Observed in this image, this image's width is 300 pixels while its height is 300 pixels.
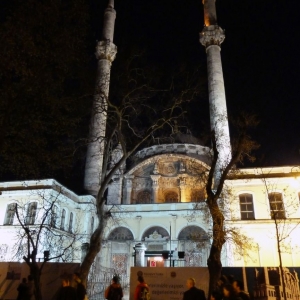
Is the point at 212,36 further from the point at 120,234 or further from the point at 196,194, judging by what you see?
the point at 120,234

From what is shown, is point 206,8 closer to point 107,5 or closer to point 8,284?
point 107,5

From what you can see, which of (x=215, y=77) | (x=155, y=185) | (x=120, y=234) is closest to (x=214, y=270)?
(x=120, y=234)

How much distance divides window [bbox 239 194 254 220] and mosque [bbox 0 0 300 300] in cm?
8

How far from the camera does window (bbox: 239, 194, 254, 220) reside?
Result: 2694 cm

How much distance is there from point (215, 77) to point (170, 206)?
48.3ft

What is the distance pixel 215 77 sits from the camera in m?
36.0

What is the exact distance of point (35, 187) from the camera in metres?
28.9

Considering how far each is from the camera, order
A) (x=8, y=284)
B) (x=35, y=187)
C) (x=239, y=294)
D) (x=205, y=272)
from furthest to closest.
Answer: (x=35, y=187)
(x=8, y=284)
(x=205, y=272)
(x=239, y=294)

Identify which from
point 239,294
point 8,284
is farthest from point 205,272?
point 8,284

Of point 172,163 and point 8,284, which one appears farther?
point 172,163

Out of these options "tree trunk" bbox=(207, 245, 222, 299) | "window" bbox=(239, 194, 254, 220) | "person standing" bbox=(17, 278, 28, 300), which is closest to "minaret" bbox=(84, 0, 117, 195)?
"window" bbox=(239, 194, 254, 220)

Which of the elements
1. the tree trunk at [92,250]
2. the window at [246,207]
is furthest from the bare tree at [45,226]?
the window at [246,207]

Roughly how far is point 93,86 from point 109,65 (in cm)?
2258

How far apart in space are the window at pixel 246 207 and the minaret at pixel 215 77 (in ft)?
11.4
